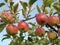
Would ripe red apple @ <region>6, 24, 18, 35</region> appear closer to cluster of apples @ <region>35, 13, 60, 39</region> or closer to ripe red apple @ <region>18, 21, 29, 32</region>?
ripe red apple @ <region>18, 21, 29, 32</region>

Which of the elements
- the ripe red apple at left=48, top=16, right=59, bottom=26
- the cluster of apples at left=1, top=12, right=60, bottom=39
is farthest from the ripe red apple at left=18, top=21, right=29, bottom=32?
the ripe red apple at left=48, top=16, right=59, bottom=26

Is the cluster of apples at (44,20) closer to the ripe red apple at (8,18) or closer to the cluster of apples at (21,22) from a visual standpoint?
the cluster of apples at (21,22)

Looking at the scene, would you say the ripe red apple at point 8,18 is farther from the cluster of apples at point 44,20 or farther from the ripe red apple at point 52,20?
the ripe red apple at point 52,20

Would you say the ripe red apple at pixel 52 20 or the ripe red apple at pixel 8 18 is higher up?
the ripe red apple at pixel 8 18

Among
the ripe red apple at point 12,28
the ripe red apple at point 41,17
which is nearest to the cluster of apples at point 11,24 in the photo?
the ripe red apple at point 12,28

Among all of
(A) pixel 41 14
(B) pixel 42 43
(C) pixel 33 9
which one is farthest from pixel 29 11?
(B) pixel 42 43

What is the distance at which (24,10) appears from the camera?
110 inches

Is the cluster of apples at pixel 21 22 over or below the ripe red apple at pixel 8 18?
below

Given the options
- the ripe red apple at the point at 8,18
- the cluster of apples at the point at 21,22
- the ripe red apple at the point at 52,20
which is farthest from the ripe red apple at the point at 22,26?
the ripe red apple at the point at 52,20

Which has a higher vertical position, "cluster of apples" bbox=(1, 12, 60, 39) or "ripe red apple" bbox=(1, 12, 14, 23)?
"ripe red apple" bbox=(1, 12, 14, 23)

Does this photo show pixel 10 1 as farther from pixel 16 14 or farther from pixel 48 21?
pixel 48 21

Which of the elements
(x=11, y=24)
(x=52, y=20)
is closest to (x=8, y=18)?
(x=11, y=24)

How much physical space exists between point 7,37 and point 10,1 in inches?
37.0

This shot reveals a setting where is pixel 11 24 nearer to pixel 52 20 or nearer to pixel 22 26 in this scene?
pixel 22 26
